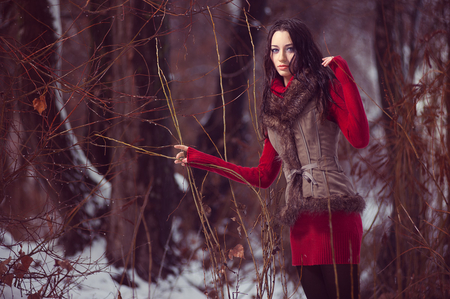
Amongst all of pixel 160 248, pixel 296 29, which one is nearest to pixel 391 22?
pixel 296 29

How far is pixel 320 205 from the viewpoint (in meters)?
0.95

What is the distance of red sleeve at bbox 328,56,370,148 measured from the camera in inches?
36.8

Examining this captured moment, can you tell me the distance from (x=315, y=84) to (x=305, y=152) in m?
0.18

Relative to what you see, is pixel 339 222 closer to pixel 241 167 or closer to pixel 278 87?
pixel 241 167

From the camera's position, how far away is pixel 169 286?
1962mm

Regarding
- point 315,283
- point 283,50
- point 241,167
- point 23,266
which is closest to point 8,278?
point 23,266

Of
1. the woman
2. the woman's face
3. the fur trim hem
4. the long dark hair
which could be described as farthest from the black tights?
the woman's face

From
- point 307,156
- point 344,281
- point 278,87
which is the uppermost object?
point 278,87

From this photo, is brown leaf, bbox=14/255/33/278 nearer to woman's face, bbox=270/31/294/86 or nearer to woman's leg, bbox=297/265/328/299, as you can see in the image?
woman's leg, bbox=297/265/328/299

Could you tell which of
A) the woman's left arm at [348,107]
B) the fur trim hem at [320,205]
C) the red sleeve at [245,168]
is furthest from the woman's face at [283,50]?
the fur trim hem at [320,205]

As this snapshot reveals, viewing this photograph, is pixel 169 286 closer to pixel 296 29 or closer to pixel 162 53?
pixel 162 53

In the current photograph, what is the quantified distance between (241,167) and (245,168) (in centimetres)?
1

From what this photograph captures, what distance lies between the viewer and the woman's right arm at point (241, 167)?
1.04 meters

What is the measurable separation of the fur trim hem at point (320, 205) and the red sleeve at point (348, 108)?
15 cm
